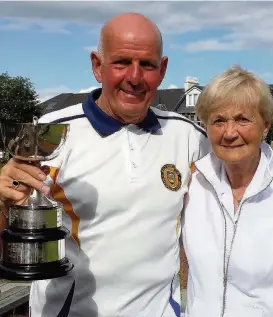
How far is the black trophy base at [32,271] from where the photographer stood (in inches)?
92.7

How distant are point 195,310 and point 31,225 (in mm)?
994

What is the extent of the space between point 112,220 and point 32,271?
56 cm

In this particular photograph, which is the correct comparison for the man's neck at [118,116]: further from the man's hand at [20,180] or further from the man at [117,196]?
the man's hand at [20,180]

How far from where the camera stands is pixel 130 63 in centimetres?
278

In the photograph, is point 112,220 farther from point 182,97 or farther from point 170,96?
point 170,96

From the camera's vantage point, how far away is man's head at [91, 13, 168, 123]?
9.10 feet

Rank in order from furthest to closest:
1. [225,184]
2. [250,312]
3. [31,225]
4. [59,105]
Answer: [59,105] → [225,184] → [250,312] → [31,225]

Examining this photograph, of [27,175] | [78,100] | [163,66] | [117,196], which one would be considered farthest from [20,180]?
[78,100]

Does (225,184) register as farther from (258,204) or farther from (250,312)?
(250,312)

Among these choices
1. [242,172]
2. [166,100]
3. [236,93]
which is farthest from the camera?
[166,100]

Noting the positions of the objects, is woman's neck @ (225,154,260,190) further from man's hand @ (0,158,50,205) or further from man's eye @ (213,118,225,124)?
man's hand @ (0,158,50,205)

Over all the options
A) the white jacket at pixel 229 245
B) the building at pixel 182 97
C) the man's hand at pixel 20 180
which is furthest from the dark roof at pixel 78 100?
the man's hand at pixel 20 180

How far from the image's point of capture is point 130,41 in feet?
9.11

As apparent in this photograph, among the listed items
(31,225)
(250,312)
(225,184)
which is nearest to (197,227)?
(225,184)
